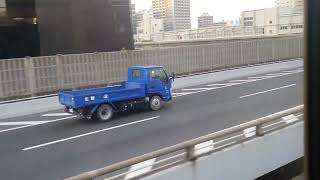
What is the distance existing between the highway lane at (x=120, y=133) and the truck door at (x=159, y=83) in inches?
17.7

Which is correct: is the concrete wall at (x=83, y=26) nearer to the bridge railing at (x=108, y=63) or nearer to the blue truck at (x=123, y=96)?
the bridge railing at (x=108, y=63)

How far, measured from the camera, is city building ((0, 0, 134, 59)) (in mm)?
16875

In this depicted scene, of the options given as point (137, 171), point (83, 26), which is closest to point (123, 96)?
point (137, 171)

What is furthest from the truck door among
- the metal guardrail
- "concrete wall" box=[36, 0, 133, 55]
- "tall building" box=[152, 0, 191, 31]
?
the metal guardrail

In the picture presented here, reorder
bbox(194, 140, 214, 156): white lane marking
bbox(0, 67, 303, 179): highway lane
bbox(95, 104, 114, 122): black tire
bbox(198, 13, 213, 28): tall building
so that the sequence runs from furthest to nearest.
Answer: bbox(95, 104, 114, 122): black tire, bbox(198, 13, 213, 28): tall building, bbox(0, 67, 303, 179): highway lane, bbox(194, 140, 214, 156): white lane marking

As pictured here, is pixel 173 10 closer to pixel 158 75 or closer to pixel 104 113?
pixel 104 113

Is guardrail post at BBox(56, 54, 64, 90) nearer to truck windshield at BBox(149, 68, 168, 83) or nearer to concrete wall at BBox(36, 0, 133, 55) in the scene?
concrete wall at BBox(36, 0, 133, 55)

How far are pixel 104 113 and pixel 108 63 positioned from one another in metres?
4.98

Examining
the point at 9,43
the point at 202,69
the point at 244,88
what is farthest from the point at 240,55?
the point at 9,43

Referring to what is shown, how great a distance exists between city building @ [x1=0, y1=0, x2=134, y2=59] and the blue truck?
18.9 ft

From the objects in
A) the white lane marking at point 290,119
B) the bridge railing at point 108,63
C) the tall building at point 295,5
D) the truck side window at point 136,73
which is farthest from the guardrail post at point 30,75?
the tall building at point 295,5

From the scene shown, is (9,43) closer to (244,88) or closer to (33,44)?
(33,44)

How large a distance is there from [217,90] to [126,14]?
6.72 metres

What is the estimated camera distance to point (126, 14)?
1972 centimetres
